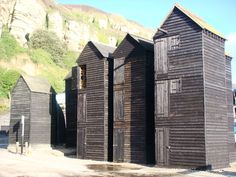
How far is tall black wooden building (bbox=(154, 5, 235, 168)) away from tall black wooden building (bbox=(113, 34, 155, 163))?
217 cm

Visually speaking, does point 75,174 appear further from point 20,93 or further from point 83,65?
point 20,93

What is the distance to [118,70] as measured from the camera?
32156mm

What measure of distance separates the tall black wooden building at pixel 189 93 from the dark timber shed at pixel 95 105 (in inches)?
264

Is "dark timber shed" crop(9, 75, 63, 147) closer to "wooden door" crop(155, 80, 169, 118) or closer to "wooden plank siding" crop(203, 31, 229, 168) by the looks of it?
"wooden door" crop(155, 80, 169, 118)

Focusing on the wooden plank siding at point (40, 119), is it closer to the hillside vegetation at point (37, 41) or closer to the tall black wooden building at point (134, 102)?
the tall black wooden building at point (134, 102)

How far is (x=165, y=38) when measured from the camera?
28.0m

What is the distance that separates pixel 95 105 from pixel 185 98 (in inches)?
403

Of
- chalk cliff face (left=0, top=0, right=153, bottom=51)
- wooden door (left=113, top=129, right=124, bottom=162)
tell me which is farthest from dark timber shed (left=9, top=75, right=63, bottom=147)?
chalk cliff face (left=0, top=0, right=153, bottom=51)

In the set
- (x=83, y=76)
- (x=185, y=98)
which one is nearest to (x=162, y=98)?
(x=185, y=98)

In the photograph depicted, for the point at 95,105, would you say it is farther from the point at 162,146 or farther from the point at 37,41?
the point at 37,41

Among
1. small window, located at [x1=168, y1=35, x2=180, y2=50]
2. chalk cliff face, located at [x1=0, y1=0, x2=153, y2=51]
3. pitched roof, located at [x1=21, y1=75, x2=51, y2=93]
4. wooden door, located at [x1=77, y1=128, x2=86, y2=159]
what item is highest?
chalk cliff face, located at [x1=0, y1=0, x2=153, y2=51]

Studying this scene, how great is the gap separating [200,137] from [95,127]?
11.4 metres

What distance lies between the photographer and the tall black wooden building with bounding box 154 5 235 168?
1006 inches

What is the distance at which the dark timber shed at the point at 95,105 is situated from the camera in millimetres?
33156
